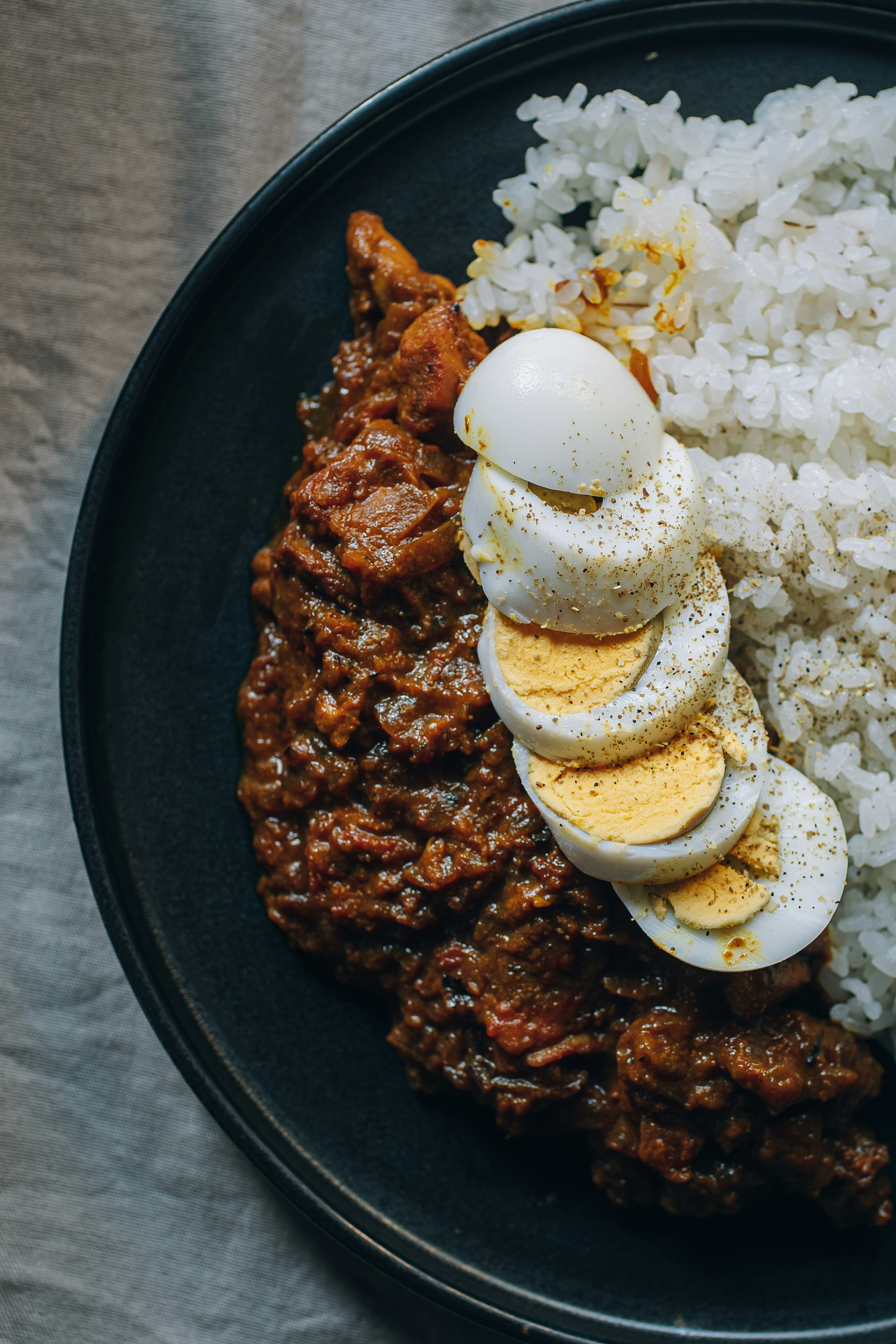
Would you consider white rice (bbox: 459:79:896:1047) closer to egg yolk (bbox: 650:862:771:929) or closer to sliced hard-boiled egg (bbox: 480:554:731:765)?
sliced hard-boiled egg (bbox: 480:554:731:765)

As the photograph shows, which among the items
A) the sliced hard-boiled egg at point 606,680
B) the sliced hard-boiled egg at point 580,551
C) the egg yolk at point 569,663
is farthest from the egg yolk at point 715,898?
the sliced hard-boiled egg at point 580,551

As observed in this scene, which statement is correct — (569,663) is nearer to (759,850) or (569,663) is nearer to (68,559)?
(759,850)

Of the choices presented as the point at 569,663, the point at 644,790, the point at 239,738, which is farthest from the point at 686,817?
the point at 239,738

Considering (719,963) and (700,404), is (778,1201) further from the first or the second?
(700,404)

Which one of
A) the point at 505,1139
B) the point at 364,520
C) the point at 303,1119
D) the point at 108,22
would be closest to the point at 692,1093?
the point at 505,1139

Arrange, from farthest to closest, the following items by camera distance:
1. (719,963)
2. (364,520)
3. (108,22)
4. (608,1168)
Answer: (108,22)
(608,1168)
(364,520)
(719,963)
